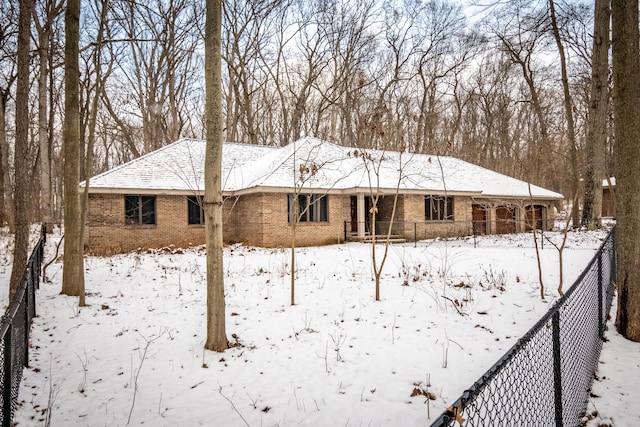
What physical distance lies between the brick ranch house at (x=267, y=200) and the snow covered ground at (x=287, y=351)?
682 cm

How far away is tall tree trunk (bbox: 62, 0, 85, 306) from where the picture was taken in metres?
7.70

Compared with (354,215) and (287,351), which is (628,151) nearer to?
(287,351)

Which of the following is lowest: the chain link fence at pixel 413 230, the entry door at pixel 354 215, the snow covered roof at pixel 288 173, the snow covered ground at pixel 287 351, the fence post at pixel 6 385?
the snow covered ground at pixel 287 351

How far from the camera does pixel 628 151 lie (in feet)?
16.8

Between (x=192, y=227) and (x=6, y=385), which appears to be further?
(x=192, y=227)

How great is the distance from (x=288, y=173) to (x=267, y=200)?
5.89 feet

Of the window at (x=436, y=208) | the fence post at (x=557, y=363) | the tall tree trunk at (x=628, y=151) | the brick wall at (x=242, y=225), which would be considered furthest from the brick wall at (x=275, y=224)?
the fence post at (x=557, y=363)

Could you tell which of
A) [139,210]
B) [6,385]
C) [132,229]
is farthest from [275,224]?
[6,385]

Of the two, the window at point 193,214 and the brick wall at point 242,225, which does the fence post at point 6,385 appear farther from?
the window at point 193,214

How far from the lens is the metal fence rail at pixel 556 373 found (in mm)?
2722

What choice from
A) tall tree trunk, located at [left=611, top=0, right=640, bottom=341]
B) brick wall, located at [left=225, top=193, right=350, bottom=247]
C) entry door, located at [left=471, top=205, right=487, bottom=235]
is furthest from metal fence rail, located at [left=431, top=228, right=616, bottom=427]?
entry door, located at [left=471, top=205, right=487, bottom=235]

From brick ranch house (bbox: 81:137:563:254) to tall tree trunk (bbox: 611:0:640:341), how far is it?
9038 millimetres

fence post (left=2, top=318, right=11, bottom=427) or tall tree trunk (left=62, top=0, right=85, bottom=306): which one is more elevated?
tall tree trunk (left=62, top=0, right=85, bottom=306)

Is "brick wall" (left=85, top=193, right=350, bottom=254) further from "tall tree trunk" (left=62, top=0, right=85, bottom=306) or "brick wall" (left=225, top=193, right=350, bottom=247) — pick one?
"tall tree trunk" (left=62, top=0, right=85, bottom=306)
